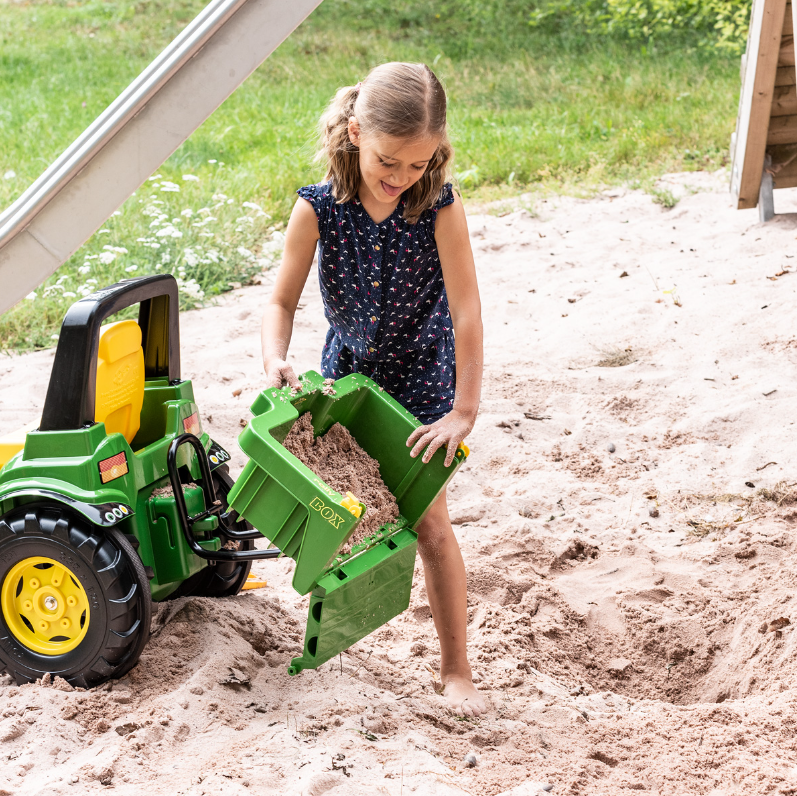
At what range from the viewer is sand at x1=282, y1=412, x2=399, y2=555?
2.03 metres

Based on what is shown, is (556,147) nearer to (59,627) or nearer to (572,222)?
(572,222)

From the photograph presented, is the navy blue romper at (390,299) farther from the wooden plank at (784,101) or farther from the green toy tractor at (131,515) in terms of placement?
the wooden plank at (784,101)

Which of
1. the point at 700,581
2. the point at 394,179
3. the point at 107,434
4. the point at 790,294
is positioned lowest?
the point at 700,581

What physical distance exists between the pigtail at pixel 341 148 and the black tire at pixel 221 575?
0.83 m

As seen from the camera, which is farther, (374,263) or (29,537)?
(374,263)

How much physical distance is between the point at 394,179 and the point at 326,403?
526mm

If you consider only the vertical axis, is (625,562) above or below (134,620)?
below

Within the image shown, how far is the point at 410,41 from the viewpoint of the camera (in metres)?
12.5

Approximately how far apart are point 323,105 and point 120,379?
23.4ft

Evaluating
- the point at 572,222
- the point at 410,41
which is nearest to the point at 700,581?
the point at 572,222

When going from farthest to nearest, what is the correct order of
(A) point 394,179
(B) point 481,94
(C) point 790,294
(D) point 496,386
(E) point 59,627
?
(B) point 481,94
(C) point 790,294
(D) point 496,386
(E) point 59,627
(A) point 394,179

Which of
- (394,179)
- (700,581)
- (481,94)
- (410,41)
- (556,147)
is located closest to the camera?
(394,179)

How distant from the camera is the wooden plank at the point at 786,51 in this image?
486 cm

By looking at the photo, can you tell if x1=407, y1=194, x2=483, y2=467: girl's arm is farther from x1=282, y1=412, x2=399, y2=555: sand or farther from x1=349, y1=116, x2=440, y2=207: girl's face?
x1=282, y1=412, x2=399, y2=555: sand
